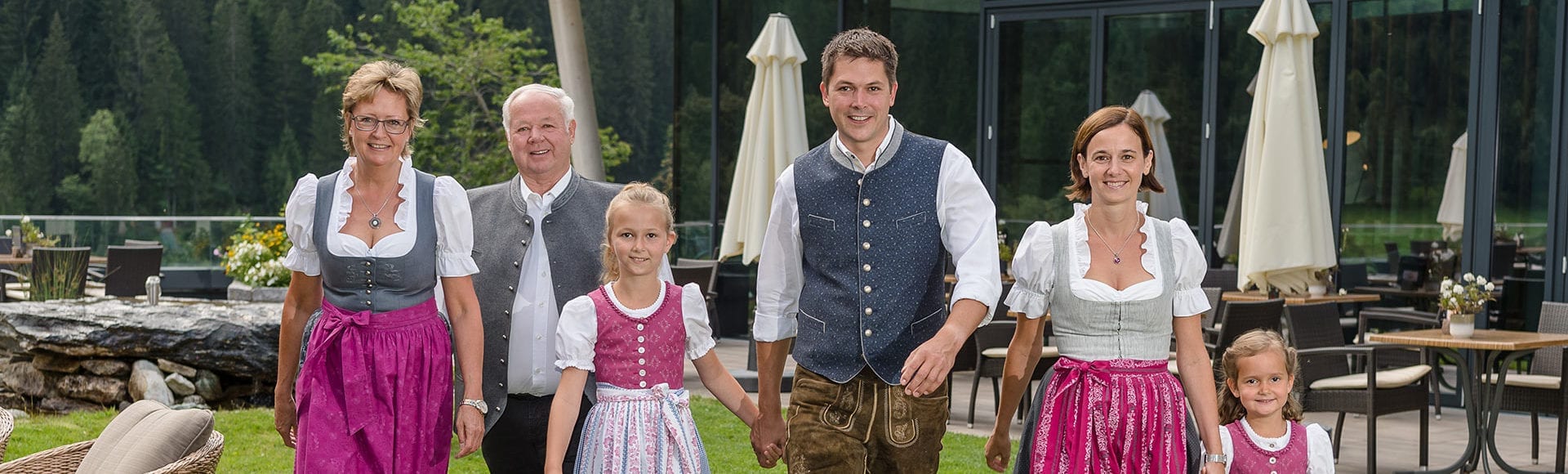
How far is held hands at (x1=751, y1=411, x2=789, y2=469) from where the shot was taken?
9.96 feet

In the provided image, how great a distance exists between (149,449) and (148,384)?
14.4 ft

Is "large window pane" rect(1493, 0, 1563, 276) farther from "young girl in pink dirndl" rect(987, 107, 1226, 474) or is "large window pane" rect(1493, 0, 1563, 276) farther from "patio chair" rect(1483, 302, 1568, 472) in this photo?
"young girl in pink dirndl" rect(987, 107, 1226, 474)

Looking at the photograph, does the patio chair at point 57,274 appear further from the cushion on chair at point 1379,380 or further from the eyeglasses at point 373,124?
the eyeglasses at point 373,124

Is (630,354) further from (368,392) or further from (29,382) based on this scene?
(29,382)

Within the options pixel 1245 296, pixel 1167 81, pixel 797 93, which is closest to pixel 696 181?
pixel 797 93

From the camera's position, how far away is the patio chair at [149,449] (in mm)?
3441

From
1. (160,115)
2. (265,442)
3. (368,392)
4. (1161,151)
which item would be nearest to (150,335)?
(265,442)

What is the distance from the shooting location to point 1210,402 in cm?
292

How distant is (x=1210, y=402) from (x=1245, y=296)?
5.45 metres

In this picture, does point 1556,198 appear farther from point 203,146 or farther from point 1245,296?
point 203,146

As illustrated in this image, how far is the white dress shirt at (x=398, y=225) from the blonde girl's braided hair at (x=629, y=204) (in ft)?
0.83

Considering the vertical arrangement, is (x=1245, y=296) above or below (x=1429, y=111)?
below

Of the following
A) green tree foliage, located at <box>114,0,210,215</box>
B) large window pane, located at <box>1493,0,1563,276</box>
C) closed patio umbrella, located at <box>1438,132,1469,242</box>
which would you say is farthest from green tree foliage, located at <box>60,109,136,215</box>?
large window pane, located at <box>1493,0,1563,276</box>

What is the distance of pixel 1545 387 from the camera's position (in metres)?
6.18
